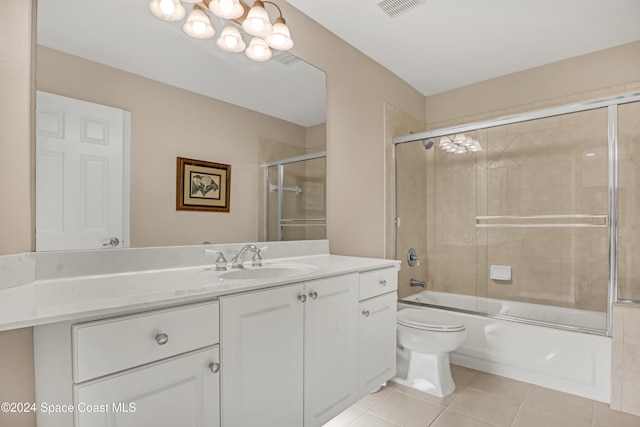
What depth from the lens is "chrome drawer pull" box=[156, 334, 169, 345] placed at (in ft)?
3.02

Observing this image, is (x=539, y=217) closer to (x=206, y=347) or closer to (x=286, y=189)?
(x=286, y=189)

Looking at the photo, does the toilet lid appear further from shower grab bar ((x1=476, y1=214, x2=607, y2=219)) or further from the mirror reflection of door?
the mirror reflection of door

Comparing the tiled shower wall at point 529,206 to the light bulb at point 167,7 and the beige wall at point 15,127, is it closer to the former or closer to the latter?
the light bulb at point 167,7

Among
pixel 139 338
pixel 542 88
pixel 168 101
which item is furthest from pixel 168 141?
pixel 542 88

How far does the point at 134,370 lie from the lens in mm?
881

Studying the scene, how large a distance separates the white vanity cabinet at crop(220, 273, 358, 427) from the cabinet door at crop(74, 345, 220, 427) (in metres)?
0.06

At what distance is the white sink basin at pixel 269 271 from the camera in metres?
1.48

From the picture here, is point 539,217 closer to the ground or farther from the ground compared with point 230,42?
closer to the ground

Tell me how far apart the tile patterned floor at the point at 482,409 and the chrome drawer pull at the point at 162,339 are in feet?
3.96

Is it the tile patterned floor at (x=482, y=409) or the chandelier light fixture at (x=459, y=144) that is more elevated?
the chandelier light fixture at (x=459, y=144)

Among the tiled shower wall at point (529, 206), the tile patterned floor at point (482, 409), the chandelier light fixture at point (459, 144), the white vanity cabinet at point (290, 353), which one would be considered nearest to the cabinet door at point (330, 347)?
the white vanity cabinet at point (290, 353)

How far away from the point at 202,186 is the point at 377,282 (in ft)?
3.32

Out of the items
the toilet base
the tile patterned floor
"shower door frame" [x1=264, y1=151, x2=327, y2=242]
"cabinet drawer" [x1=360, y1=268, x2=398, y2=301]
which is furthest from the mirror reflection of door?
the toilet base

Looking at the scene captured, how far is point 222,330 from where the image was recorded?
1.07 meters
